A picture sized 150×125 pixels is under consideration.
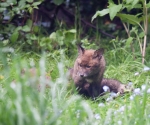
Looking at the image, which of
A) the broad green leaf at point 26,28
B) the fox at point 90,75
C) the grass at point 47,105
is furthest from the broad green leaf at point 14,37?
the fox at point 90,75

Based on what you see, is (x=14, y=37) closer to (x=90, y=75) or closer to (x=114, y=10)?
(x=114, y=10)

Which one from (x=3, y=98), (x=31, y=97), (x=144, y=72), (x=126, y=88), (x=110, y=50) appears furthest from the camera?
(x=110, y=50)

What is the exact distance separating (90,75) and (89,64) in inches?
4.1

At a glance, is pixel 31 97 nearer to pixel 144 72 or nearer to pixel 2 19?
pixel 144 72

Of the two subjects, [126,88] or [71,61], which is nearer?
[126,88]

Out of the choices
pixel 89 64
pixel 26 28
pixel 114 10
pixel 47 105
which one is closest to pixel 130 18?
pixel 114 10

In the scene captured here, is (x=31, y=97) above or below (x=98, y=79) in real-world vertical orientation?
above

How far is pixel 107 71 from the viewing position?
19.7ft

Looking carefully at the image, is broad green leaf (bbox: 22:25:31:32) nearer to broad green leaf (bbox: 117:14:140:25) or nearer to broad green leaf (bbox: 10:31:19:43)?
broad green leaf (bbox: 10:31:19:43)

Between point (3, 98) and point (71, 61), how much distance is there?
2952 millimetres

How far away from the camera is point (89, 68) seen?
5.26 meters

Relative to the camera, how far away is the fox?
525 cm

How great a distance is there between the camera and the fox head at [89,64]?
5223 millimetres

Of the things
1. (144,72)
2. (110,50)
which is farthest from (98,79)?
(110,50)
